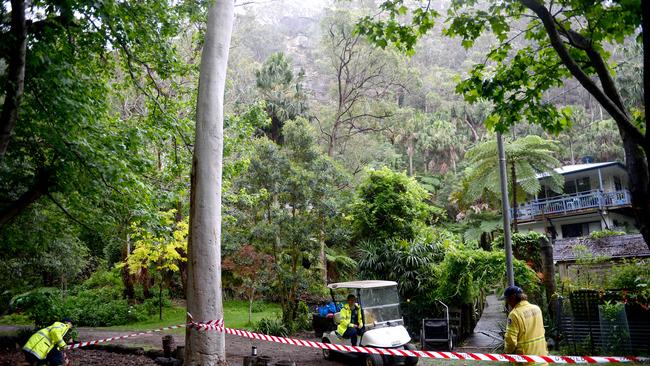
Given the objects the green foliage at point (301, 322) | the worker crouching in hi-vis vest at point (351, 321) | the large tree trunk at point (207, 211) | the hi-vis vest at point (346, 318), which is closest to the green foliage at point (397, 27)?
the large tree trunk at point (207, 211)

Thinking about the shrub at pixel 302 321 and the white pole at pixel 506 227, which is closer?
the white pole at pixel 506 227

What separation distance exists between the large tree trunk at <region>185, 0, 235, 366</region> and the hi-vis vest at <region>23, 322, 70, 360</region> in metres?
2.71

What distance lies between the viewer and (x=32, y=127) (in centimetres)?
921

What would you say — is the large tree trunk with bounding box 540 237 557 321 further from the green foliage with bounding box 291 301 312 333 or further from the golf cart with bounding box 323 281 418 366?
the green foliage with bounding box 291 301 312 333

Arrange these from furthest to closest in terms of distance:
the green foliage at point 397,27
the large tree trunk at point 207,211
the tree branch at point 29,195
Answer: the tree branch at point 29,195 < the large tree trunk at point 207,211 < the green foliage at point 397,27

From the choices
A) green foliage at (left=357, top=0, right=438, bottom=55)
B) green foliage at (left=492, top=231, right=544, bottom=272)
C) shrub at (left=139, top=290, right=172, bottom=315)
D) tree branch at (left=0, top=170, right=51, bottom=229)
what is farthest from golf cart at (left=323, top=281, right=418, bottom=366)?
shrub at (left=139, top=290, right=172, bottom=315)

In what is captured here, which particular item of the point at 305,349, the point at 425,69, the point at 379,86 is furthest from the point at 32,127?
the point at 425,69

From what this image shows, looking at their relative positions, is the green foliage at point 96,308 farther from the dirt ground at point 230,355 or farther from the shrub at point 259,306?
the dirt ground at point 230,355

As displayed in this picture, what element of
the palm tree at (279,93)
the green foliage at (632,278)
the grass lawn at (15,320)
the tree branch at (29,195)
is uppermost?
the palm tree at (279,93)

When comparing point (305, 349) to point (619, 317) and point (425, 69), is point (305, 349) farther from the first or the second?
point (425, 69)

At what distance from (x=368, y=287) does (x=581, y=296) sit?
4.64 meters

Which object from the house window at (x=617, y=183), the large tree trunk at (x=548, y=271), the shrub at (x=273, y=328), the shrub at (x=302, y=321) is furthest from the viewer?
the house window at (x=617, y=183)

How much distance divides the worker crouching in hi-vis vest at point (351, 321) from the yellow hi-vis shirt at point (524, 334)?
213 inches

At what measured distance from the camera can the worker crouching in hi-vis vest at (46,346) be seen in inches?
345
